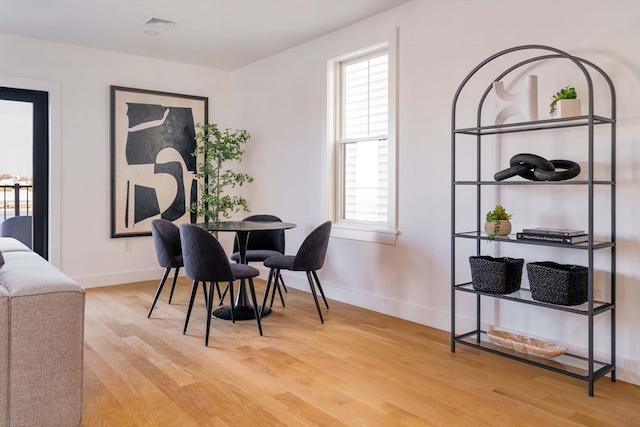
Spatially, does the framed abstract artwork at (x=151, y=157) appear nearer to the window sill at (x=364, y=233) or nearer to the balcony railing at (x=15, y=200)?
the balcony railing at (x=15, y=200)

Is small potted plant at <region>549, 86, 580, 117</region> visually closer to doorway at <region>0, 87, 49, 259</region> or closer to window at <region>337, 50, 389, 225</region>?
window at <region>337, 50, 389, 225</region>

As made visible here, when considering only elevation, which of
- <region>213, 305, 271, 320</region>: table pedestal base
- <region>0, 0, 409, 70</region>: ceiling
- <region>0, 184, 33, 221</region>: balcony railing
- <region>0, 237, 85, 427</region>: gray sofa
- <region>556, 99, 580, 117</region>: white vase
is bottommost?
<region>213, 305, 271, 320</region>: table pedestal base

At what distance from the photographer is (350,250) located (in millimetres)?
4547

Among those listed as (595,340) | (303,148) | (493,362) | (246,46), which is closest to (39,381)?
(493,362)

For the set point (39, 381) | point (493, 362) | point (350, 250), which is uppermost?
point (350, 250)

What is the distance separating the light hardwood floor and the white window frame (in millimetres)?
804

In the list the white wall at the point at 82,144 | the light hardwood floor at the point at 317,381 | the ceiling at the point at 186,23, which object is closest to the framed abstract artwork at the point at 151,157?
the white wall at the point at 82,144

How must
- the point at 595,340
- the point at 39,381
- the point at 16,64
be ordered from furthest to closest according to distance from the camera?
the point at 16,64, the point at 595,340, the point at 39,381

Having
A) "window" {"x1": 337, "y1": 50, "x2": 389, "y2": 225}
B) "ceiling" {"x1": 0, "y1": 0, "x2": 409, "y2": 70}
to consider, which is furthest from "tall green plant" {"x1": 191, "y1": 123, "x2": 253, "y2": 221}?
"window" {"x1": 337, "y1": 50, "x2": 389, "y2": 225}

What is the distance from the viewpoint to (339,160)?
477 cm

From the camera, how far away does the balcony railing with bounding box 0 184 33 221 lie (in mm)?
4961

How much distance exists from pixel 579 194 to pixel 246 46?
11.6ft

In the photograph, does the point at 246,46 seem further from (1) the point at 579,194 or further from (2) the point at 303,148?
(1) the point at 579,194

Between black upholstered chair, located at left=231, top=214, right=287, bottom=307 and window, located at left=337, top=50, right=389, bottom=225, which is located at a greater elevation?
window, located at left=337, top=50, right=389, bottom=225
